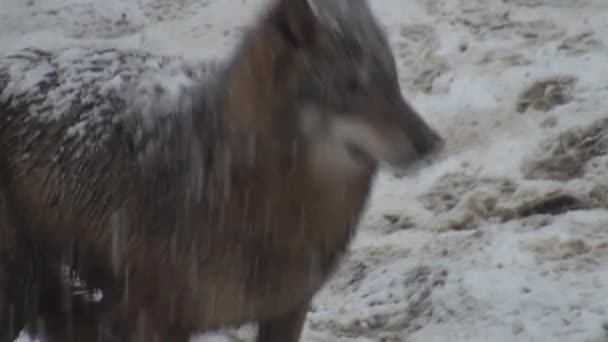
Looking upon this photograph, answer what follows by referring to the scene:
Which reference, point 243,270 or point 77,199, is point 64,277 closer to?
point 77,199

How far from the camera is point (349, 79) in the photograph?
3133 millimetres

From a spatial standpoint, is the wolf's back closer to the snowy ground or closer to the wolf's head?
the wolf's head

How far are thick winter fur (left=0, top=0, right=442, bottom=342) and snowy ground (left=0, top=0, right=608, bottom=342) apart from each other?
100cm

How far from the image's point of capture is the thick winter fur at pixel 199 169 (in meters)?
3.16

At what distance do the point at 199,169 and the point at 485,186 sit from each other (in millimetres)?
2424

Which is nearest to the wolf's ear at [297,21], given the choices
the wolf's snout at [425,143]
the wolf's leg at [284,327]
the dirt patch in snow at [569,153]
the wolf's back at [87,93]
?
the wolf's snout at [425,143]

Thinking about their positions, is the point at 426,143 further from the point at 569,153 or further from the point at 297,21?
the point at 569,153

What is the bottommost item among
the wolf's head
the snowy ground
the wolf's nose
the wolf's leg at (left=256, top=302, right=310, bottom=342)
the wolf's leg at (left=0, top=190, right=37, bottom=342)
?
the snowy ground

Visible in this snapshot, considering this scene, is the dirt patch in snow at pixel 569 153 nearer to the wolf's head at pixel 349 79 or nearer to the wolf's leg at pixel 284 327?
the wolf's leg at pixel 284 327

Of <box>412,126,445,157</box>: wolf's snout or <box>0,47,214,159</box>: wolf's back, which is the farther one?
<box>0,47,214,159</box>: wolf's back

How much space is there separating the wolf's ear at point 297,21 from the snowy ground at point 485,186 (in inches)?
69.3

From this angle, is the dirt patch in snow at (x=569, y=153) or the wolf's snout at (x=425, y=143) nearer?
the wolf's snout at (x=425, y=143)

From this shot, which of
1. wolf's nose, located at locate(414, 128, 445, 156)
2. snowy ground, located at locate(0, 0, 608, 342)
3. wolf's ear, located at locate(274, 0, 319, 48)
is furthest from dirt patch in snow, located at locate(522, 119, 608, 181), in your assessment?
wolf's ear, located at locate(274, 0, 319, 48)

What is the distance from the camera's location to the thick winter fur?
3.16 m
